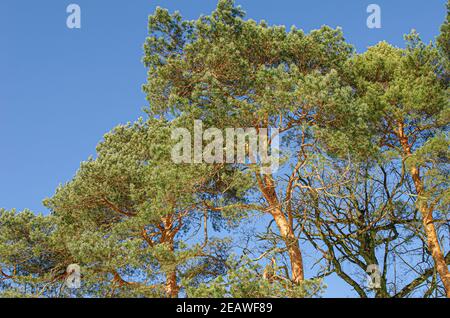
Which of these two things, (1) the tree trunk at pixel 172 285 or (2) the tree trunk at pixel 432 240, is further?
(2) the tree trunk at pixel 432 240

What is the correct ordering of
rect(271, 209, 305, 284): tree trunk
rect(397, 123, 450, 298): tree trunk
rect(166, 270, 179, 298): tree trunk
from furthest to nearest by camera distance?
rect(397, 123, 450, 298): tree trunk
rect(271, 209, 305, 284): tree trunk
rect(166, 270, 179, 298): tree trunk

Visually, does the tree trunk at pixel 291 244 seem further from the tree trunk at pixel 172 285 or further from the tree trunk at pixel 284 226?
the tree trunk at pixel 172 285

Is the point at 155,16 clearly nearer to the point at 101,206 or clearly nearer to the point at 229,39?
the point at 229,39

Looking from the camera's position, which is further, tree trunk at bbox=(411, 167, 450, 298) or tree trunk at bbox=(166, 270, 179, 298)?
tree trunk at bbox=(411, 167, 450, 298)

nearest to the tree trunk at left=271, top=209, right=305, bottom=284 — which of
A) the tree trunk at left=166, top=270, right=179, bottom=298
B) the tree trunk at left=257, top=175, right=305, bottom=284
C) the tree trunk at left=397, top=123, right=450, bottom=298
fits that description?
the tree trunk at left=257, top=175, right=305, bottom=284

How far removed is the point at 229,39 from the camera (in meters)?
12.8

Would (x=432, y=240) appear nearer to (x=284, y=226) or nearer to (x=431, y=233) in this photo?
(x=431, y=233)

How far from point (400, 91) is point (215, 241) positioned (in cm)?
581

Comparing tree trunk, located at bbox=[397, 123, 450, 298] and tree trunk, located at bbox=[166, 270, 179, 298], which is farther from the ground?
tree trunk, located at bbox=[397, 123, 450, 298]

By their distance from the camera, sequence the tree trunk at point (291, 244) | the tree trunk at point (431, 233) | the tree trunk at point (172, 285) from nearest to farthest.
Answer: the tree trunk at point (172, 285) < the tree trunk at point (291, 244) < the tree trunk at point (431, 233)

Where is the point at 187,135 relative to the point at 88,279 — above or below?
above

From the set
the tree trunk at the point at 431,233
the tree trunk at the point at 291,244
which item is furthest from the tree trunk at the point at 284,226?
the tree trunk at the point at 431,233

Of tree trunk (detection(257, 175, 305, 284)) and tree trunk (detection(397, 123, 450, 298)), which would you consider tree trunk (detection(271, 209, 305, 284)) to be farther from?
tree trunk (detection(397, 123, 450, 298))
